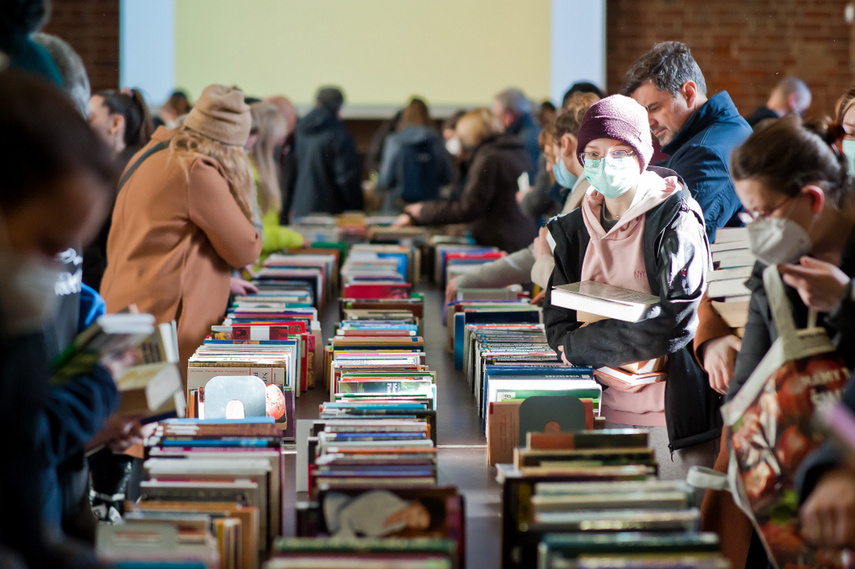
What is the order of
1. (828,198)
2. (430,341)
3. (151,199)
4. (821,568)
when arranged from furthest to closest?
(430,341), (151,199), (828,198), (821,568)

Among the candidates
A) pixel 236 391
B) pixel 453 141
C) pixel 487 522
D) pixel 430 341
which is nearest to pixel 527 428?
pixel 487 522

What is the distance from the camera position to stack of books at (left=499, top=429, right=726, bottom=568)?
114 cm

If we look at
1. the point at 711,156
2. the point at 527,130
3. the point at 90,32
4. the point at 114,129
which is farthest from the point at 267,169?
the point at 90,32

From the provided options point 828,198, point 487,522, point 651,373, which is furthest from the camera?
point 651,373

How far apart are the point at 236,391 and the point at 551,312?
0.83 m

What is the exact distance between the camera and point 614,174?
2.11 metres

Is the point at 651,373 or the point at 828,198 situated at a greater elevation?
the point at 828,198

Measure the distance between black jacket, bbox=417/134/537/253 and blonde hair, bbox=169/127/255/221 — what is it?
2211 mm

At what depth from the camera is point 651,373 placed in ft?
7.24

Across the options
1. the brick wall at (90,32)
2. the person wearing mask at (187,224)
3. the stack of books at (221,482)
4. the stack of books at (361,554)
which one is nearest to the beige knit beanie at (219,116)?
the person wearing mask at (187,224)

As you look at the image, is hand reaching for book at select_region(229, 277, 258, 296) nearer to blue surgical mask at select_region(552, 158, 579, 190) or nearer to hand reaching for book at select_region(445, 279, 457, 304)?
hand reaching for book at select_region(445, 279, 457, 304)

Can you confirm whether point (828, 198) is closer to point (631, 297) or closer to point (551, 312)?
point (631, 297)

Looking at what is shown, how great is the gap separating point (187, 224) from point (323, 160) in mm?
4384

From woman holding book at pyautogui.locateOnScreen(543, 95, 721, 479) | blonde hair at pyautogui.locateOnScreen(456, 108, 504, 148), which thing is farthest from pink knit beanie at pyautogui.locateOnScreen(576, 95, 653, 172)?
blonde hair at pyautogui.locateOnScreen(456, 108, 504, 148)
